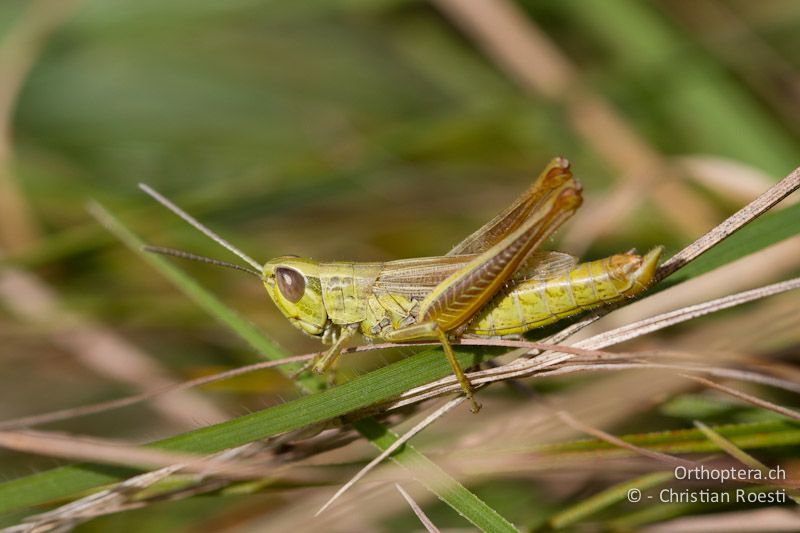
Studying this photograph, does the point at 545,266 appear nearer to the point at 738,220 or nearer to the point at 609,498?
the point at 738,220

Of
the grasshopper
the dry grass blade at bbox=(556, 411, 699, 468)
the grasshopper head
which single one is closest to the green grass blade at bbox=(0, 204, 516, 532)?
the grasshopper

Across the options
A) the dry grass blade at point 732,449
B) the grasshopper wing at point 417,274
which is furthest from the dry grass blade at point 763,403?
the grasshopper wing at point 417,274

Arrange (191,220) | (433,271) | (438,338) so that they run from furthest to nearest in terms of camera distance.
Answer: (433,271), (438,338), (191,220)

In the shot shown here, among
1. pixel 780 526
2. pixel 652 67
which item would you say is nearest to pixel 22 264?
pixel 780 526

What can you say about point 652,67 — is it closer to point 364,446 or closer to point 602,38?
point 602,38

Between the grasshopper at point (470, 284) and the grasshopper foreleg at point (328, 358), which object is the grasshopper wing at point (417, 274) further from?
the grasshopper foreleg at point (328, 358)

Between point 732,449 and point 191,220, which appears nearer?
point 732,449

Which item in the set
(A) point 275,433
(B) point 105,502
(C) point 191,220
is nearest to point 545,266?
(A) point 275,433
